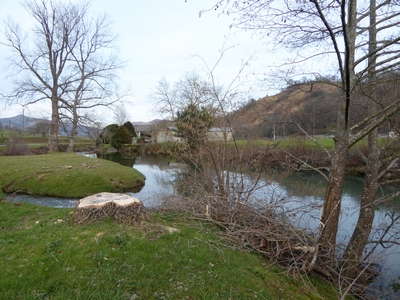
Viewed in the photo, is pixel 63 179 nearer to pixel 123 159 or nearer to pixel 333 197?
pixel 333 197

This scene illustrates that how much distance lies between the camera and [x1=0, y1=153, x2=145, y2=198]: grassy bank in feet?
32.7

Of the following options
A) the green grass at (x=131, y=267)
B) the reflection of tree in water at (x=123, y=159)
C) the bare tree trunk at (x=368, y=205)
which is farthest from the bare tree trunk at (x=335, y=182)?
the reflection of tree in water at (x=123, y=159)

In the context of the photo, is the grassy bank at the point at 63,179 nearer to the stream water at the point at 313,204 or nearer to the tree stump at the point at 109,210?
the stream water at the point at 313,204

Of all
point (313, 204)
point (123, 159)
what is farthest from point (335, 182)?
point (123, 159)

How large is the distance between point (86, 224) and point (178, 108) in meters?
6.01

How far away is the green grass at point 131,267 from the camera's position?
2.61m

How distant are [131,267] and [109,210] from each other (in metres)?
1.49

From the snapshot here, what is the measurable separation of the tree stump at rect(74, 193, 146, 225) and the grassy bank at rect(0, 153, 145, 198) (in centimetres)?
631

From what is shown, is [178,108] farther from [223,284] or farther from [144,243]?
[223,284]

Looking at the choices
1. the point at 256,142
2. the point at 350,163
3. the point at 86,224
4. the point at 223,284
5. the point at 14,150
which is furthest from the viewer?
the point at 14,150

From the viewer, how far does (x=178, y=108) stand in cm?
918

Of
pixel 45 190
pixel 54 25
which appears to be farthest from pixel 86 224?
pixel 54 25

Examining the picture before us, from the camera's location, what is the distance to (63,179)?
10.8 metres

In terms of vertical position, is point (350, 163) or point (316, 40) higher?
point (316, 40)
